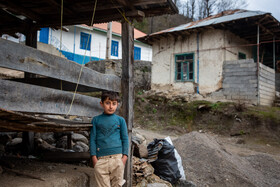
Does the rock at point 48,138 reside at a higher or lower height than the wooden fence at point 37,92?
lower

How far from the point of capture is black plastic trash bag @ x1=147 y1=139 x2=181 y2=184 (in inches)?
170

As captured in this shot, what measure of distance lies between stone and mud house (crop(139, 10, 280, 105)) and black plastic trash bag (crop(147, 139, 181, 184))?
7.33 metres

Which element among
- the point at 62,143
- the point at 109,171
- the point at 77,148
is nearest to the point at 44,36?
the point at 62,143

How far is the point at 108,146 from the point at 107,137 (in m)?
0.10

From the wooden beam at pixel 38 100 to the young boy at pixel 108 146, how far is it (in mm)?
362

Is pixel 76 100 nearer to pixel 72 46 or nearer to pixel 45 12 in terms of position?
pixel 45 12

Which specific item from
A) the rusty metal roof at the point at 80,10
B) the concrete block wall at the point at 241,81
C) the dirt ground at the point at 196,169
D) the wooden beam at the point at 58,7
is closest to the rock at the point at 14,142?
the dirt ground at the point at 196,169

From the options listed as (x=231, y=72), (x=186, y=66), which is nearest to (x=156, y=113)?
(x=186, y=66)

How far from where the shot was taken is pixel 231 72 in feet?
36.2

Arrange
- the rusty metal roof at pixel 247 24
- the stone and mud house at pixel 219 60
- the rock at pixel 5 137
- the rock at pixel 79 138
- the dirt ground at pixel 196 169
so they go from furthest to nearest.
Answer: the stone and mud house at pixel 219 60 → the rusty metal roof at pixel 247 24 → the rock at pixel 79 138 → the rock at pixel 5 137 → the dirt ground at pixel 196 169

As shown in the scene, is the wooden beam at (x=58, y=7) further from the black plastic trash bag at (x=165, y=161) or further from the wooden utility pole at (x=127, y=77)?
the black plastic trash bag at (x=165, y=161)

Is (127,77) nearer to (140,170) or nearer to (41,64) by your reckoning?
(41,64)

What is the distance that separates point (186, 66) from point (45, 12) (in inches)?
386

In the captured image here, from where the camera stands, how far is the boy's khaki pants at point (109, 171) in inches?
98.3
